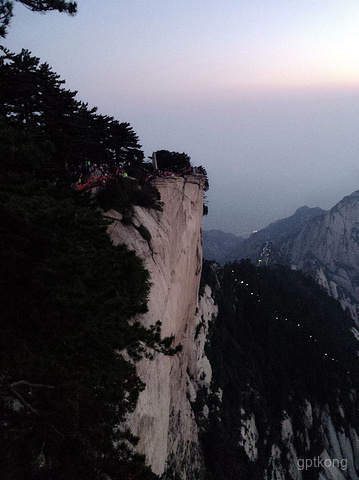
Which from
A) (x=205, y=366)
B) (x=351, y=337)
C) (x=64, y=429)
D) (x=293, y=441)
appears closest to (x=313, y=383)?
(x=293, y=441)

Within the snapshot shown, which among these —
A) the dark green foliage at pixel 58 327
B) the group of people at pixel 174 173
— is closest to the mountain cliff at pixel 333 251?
the group of people at pixel 174 173

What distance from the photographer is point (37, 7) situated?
35.0 ft

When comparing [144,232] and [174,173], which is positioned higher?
[174,173]

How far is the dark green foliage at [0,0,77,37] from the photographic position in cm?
1001

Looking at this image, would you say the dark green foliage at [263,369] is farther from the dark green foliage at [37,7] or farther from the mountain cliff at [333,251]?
the mountain cliff at [333,251]

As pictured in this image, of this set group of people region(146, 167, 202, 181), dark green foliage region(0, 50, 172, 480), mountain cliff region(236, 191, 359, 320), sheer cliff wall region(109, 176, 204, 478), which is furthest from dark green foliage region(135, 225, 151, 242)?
mountain cliff region(236, 191, 359, 320)

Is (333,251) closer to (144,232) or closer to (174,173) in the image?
(174,173)

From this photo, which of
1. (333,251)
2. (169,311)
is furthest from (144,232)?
(333,251)

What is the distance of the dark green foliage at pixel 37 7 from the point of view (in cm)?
1001

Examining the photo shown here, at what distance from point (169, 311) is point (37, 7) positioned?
15770 mm

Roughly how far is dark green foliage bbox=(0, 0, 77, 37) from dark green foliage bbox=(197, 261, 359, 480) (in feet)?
104

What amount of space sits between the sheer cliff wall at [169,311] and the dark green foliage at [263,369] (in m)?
6.74

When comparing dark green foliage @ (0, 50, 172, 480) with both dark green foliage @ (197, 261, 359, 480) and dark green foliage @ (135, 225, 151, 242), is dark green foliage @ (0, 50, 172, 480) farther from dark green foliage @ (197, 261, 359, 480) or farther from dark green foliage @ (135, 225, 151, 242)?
dark green foliage @ (197, 261, 359, 480)

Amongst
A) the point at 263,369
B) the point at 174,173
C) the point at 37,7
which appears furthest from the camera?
the point at 263,369
